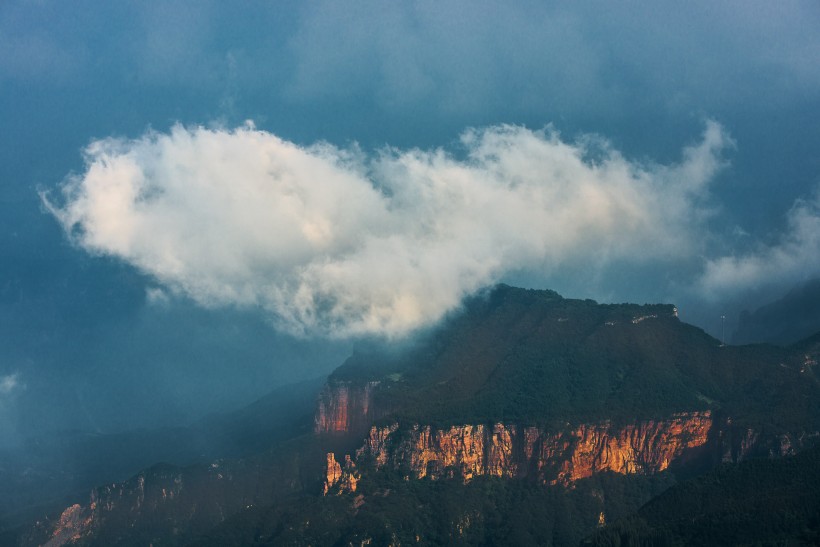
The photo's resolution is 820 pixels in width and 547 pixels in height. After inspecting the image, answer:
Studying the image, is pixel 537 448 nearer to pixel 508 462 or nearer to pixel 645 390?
pixel 508 462

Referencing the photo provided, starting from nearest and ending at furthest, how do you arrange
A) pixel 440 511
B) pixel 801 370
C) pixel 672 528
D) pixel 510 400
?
pixel 672 528 < pixel 440 511 < pixel 801 370 < pixel 510 400

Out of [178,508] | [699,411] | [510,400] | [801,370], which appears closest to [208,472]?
[178,508]

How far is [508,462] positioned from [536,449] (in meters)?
5.24

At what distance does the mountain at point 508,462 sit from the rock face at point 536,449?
214mm

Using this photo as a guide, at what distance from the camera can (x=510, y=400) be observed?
193125 mm

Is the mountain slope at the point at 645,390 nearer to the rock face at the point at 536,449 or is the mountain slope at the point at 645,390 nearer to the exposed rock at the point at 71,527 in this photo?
the rock face at the point at 536,449

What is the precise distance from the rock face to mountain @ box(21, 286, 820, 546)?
8.4 inches

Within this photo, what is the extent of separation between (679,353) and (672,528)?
2793 inches

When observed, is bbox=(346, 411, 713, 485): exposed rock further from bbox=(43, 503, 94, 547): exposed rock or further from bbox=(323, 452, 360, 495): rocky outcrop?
bbox=(43, 503, 94, 547): exposed rock

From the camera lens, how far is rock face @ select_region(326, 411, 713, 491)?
175375 mm

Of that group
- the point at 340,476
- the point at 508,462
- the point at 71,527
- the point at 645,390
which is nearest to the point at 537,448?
the point at 508,462

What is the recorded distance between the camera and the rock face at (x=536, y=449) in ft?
575

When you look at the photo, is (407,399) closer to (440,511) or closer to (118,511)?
(440,511)

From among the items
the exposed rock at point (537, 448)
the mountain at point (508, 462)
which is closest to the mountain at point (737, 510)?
the mountain at point (508, 462)
